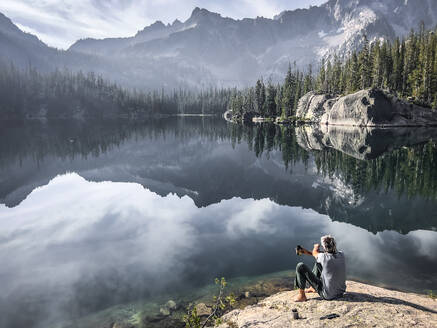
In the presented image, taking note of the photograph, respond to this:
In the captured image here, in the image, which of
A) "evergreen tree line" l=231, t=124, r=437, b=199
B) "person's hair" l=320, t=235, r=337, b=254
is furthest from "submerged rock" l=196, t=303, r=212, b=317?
"evergreen tree line" l=231, t=124, r=437, b=199

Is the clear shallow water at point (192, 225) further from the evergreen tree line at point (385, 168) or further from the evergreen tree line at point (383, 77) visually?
the evergreen tree line at point (383, 77)

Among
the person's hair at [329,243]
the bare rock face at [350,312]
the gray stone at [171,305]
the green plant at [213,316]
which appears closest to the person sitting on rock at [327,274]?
the person's hair at [329,243]

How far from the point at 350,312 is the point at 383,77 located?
109770 mm

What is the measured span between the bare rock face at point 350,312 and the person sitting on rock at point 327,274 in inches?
10.4

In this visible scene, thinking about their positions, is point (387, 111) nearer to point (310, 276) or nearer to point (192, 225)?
point (192, 225)

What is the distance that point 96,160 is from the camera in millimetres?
47062

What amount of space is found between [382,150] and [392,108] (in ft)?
153

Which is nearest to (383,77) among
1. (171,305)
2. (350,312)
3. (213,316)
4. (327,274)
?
(327,274)

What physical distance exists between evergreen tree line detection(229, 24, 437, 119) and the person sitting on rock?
306 ft

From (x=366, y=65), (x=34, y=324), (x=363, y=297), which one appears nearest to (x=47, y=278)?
(x=34, y=324)

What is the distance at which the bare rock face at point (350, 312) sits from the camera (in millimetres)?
7129

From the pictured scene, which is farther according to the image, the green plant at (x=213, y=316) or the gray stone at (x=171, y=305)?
the gray stone at (x=171, y=305)

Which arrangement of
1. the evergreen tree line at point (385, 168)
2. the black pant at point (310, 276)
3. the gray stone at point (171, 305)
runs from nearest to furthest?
the black pant at point (310, 276) → the gray stone at point (171, 305) → the evergreen tree line at point (385, 168)

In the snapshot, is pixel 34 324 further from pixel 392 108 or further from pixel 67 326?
pixel 392 108
